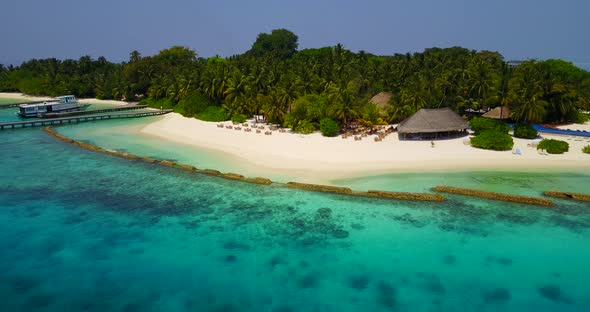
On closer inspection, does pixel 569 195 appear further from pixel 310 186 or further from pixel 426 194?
pixel 310 186

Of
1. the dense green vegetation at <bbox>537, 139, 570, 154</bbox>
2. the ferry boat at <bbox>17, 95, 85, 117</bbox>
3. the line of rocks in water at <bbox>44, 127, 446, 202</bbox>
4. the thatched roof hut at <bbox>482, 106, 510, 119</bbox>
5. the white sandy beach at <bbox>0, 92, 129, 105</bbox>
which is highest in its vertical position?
the white sandy beach at <bbox>0, 92, 129, 105</bbox>

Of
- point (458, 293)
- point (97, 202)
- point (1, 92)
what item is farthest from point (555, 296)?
point (1, 92)

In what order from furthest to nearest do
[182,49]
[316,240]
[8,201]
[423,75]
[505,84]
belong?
[182,49] → [423,75] → [505,84] → [8,201] → [316,240]

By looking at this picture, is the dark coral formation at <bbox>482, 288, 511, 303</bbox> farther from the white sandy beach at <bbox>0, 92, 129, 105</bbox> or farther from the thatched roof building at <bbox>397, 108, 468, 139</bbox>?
the white sandy beach at <bbox>0, 92, 129, 105</bbox>

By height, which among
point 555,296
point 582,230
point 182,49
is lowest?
point 555,296

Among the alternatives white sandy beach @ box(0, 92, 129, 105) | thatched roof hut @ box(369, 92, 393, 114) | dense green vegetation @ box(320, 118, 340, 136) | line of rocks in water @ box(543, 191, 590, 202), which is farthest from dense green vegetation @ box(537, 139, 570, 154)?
white sandy beach @ box(0, 92, 129, 105)

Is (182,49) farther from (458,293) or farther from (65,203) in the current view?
(458,293)

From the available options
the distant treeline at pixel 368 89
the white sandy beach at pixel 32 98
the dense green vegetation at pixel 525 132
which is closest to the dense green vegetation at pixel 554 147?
the dense green vegetation at pixel 525 132
